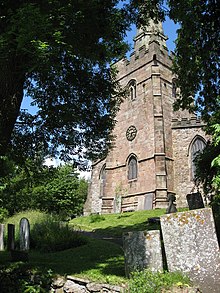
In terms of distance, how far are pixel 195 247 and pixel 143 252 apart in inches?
38.9

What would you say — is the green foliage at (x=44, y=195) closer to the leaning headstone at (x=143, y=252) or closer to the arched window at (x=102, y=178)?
the arched window at (x=102, y=178)

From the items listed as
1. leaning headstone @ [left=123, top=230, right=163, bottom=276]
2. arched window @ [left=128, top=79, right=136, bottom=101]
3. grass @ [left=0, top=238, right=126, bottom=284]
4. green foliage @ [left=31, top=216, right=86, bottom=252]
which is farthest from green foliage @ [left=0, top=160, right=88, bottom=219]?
leaning headstone @ [left=123, top=230, right=163, bottom=276]

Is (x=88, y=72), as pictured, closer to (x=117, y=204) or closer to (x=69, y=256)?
(x=69, y=256)

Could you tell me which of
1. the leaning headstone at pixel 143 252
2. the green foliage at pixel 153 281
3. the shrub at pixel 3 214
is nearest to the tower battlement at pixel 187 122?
the shrub at pixel 3 214

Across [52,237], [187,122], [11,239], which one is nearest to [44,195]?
[52,237]

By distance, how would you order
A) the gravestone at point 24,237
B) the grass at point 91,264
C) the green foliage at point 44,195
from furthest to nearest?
the green foliage at point 44,195, the gravestone at point 24,237, the grass at point 91,264

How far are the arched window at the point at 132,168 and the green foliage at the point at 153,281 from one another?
65.4 ft

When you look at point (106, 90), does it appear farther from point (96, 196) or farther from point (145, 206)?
point (96, 196)

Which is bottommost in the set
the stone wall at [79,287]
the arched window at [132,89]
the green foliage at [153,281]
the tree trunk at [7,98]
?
the stone wall at [79,287]

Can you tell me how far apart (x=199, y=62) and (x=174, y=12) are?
1.92 m

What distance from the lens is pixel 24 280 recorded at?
5.64 metres

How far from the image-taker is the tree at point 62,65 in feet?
16.6

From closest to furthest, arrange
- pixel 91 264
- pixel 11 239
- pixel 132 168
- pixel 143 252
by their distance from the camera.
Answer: pixel 143 252
pixel 91 264
pixel 11 239
pixel 132 168

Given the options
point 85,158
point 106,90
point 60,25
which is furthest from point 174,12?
point 85,158
